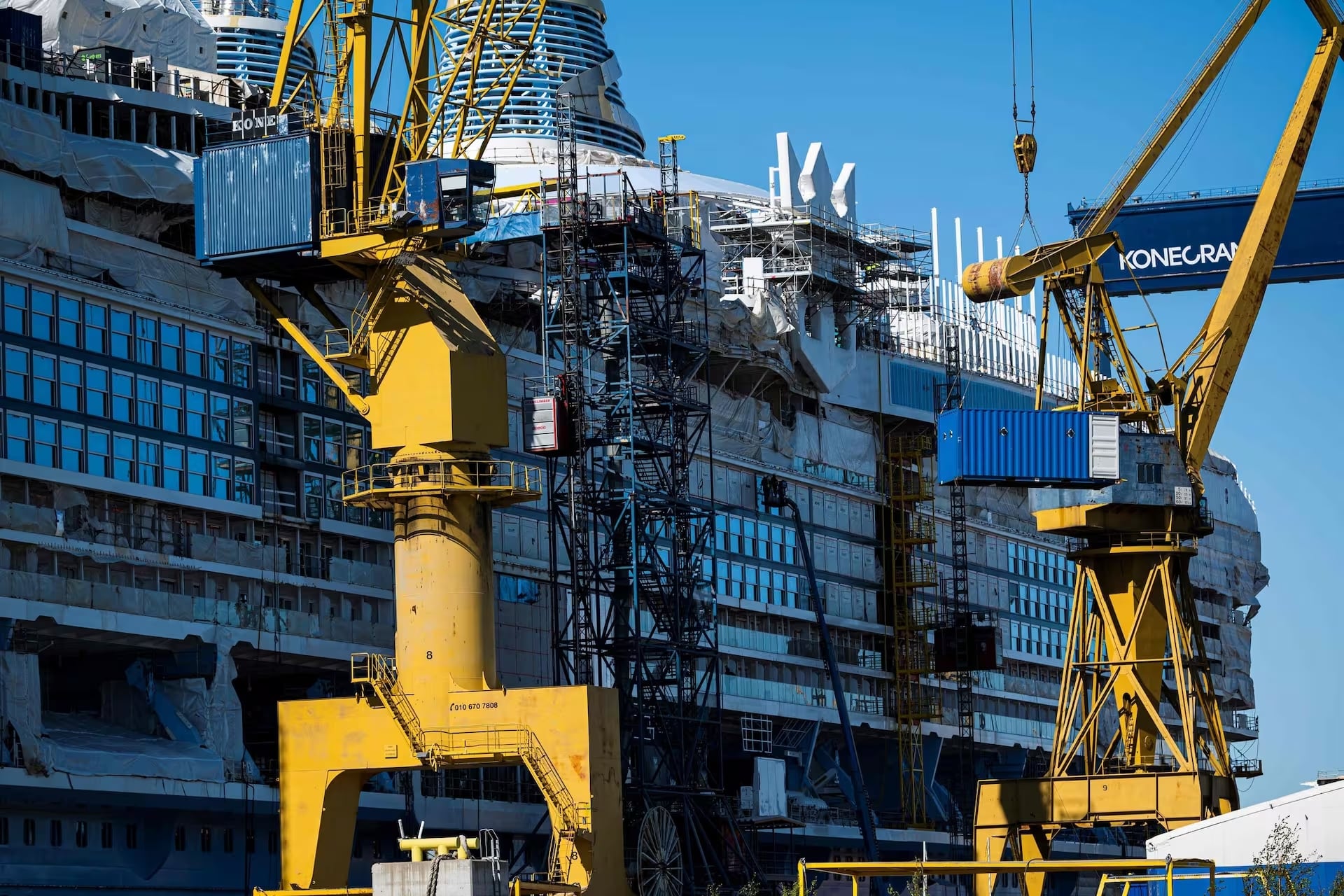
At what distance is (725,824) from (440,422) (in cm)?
2413

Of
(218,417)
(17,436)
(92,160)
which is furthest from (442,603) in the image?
(92,160)

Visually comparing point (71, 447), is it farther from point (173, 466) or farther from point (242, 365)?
point (242, 365)

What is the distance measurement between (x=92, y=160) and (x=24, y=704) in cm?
1864

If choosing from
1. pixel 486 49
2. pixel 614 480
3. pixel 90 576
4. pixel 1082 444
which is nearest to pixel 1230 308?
pixel 1082 444

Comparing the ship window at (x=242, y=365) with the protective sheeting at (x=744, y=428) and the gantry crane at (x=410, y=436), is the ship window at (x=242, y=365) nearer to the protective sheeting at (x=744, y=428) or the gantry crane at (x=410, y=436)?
the gantry crane at (x=410, y=436)

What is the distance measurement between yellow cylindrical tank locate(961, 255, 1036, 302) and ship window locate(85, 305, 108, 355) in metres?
27.4

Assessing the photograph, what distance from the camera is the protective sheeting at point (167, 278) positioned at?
7462cm

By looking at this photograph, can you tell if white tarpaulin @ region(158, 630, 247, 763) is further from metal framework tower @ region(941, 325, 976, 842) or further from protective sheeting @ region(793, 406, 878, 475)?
metal framework tower @ region(941, 325, 976, 842)

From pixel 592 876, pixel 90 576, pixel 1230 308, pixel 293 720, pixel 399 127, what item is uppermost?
pixel 399 127

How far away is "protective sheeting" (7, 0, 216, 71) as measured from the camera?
79375 mm

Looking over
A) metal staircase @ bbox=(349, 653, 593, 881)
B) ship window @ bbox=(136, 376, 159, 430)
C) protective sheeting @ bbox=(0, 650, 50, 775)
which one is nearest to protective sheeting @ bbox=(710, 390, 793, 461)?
ship window @ bbox=(136, 376, 159, 430)

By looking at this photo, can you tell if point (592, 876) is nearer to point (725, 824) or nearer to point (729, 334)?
point (725, 824)

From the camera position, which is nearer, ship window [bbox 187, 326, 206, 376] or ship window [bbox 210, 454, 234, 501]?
ship window [bbox 210, 454, 234, 501]

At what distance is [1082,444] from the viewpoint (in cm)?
6812
